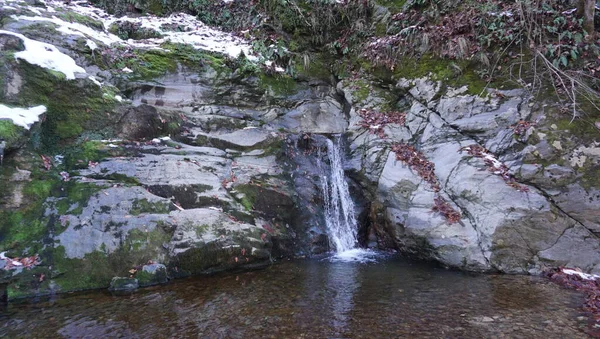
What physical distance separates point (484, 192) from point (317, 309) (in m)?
4.30

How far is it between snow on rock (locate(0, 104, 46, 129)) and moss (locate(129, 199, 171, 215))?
2434mm

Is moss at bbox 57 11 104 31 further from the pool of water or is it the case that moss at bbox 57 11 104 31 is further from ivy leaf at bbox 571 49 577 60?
ivy leaf at bbox 571 49 577 60

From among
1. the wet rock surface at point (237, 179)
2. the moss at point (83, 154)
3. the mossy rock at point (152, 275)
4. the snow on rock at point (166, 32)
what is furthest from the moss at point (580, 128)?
the moss at point (83, 154)

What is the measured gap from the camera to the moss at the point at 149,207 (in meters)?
5.87

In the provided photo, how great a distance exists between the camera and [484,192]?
21.0 feet

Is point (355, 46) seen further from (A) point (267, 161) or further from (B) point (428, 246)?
(B) point (428, 246)

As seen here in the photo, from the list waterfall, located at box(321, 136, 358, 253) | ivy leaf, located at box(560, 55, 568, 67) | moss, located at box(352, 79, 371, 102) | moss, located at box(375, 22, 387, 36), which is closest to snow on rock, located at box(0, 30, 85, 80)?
waterfall, located at box(321, 136, 358, 253)

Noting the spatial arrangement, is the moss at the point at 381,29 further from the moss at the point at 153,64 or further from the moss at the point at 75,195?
the moss at the point at 75,195

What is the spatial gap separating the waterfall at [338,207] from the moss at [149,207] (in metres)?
3.89

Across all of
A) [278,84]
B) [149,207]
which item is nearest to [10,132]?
[149,207]

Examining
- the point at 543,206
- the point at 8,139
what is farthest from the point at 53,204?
the point at 543,206

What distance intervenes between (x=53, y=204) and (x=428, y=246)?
7.22 metres

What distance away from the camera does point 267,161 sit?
8.27 metres

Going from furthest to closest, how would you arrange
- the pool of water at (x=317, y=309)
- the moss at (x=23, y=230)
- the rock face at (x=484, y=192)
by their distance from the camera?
the rock face at (x=484, y=192) < the moss at (x=23, y=230) < the pool of water at (x=317, y=309)
